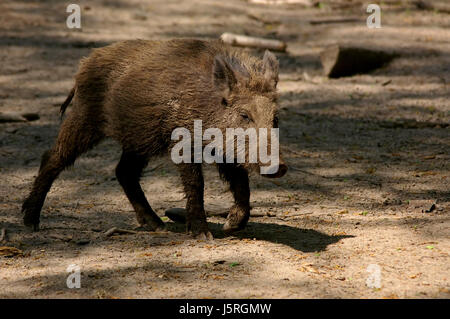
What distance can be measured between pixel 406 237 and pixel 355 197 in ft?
5.00

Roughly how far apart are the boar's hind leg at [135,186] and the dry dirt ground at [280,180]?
9.1 inches

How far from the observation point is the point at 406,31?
41.8ft

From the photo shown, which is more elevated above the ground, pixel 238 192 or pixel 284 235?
pixel 238 192

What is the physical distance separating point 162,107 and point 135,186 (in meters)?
1.14

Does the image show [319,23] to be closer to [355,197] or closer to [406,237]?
[355,197]

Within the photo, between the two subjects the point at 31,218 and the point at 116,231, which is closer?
the point at 116,231

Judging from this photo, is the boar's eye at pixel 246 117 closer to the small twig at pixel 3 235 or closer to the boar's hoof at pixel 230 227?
the boar's hoof at pixel 230 227

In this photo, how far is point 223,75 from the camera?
5.59m

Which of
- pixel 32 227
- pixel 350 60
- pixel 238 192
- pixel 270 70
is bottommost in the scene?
pixel 32 227

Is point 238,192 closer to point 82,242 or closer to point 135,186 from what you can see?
point 135,186

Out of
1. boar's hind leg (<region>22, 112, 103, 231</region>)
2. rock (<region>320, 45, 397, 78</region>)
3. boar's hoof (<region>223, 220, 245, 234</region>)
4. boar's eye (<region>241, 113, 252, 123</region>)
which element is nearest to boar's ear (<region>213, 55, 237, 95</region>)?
boar's eye (<region>241, 113, 252, 123</region>)

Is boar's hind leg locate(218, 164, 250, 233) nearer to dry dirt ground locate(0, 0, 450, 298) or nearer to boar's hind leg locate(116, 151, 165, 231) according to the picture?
dry dirt ground locate(0, 0, 450, 298)

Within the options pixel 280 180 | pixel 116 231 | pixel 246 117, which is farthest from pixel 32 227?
pixel 280 180

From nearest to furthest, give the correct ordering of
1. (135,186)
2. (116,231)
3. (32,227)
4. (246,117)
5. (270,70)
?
(246,117) → (270,70) → (116,231) → (32,227) → (135,186)
